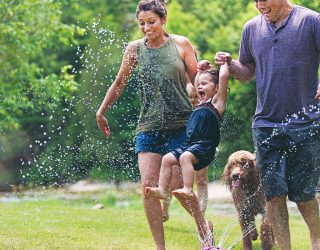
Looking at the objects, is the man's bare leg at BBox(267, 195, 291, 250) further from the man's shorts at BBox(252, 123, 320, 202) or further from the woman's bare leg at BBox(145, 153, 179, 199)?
the woman's bare leg at BBox(145, 153, 179, 199)

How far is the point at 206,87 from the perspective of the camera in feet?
21.2

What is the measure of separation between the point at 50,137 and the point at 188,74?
1012 cm

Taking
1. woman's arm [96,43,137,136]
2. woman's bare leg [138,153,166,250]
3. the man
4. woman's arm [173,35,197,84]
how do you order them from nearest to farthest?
the man
woman's bare leg [138,153,166,250]
woman's arm [173,35,197,84]
woman's arm [96,43,137,136]

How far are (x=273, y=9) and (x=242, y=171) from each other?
162 cm

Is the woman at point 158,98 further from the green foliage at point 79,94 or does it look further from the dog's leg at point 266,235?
the green foliage at point 79,94

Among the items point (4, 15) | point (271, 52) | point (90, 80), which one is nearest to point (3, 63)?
Answer: point (4, 15)

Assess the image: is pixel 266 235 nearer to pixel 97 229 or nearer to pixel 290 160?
pixel 290 160

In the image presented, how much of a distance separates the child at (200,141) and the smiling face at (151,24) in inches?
17.5

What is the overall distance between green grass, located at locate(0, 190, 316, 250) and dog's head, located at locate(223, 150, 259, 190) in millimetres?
833

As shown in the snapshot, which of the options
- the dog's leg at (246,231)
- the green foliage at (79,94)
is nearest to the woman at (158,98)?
the dog's leg at (246,231)

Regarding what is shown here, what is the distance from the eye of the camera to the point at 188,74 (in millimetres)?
6816

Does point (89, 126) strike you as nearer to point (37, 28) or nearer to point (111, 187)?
point (111, 187)

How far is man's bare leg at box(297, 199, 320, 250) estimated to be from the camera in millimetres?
6188

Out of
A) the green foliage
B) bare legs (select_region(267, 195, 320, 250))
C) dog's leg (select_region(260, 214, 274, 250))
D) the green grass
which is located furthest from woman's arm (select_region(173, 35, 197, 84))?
the green foliage
